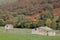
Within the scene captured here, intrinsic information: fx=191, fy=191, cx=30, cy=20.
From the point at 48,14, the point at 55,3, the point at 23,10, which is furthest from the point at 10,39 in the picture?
the point at 55,3

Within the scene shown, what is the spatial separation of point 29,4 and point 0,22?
29.7 meters

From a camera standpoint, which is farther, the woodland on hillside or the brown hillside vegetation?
the brown hillside vegetation

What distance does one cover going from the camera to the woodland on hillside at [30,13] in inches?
1826

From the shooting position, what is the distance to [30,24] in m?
45.1

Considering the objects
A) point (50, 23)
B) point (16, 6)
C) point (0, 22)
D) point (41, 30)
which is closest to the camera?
point (41, 30)

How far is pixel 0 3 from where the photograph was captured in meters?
83.8

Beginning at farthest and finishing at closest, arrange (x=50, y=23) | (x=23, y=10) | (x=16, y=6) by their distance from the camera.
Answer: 1. (x=16, y=6)
2. (x=23, y=10)
3. (x=50, y=23)

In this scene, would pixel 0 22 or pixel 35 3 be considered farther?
pixel 35 3

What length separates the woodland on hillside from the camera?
46378 mm

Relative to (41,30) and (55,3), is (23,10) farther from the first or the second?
(41,30)

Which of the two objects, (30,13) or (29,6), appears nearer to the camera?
(30,13)

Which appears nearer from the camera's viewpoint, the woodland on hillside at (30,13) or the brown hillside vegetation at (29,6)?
the woodland on hillside at (30,13)

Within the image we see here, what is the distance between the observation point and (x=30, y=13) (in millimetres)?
71125

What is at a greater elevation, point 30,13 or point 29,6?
point 29,6
